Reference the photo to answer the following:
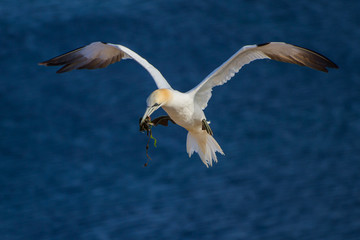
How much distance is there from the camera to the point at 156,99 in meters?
5.20

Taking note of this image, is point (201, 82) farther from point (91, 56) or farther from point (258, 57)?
point (91, 56)

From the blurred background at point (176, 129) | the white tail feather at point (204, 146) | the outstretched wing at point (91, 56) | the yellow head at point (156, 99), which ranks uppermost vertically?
the blurred background at point (176, 129)

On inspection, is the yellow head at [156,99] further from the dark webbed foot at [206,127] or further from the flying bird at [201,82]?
the dark webbed foot at [206,127]

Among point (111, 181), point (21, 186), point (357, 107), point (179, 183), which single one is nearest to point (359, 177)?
point (357, 107)

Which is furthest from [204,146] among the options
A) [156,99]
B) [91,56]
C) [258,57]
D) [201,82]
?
[91,56]

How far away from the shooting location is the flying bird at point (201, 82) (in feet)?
18.3

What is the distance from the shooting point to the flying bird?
5586mm

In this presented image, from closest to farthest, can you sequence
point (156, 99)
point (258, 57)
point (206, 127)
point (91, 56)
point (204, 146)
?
point (156, 99) → point (206, 127) → point (258, 57) → point (204, 146) → point (91, 56)

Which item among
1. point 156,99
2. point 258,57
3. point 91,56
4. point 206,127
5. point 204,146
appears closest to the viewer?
point 156,99

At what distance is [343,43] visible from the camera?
1311cm

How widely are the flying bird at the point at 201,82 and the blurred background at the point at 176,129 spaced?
3.65 metres

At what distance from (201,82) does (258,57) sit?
0.59m

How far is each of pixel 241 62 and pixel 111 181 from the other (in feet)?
16.7

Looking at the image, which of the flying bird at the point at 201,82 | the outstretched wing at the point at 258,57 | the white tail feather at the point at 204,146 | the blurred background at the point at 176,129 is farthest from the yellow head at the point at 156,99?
the blurred background at the point at 176,129
